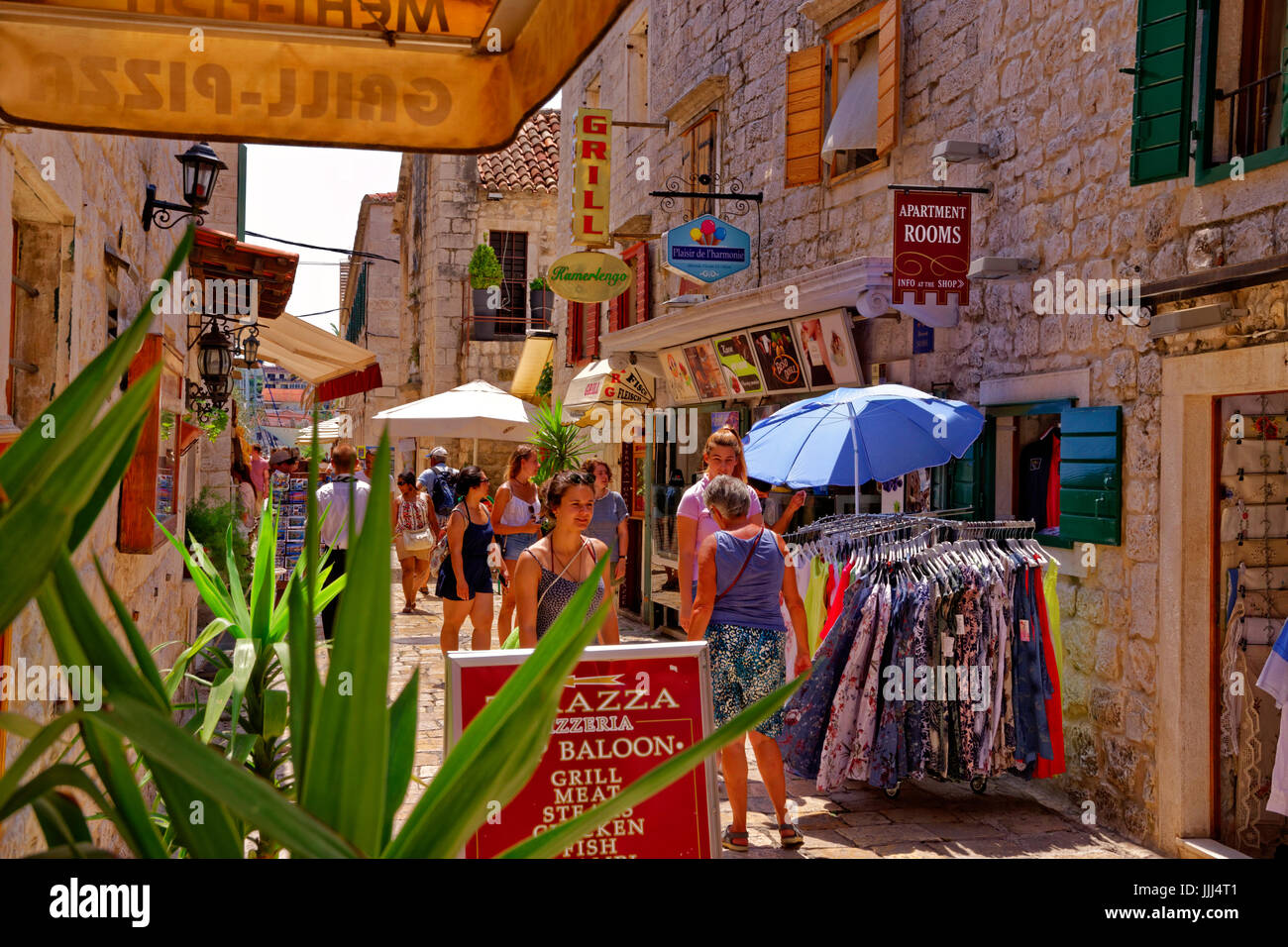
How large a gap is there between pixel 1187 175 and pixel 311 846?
5.68 m

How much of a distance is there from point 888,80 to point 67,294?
6.40m

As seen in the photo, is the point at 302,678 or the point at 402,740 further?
the point at 402,740

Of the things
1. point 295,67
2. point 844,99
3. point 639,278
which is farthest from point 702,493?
point 639,278

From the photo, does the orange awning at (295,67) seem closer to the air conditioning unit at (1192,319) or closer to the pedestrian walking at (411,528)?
the air conditioning unit at (1192,319)

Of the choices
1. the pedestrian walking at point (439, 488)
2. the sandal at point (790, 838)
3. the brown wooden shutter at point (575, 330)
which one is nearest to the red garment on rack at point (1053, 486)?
the sandal at point (790, 838)

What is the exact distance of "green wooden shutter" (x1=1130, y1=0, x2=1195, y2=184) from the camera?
559cm

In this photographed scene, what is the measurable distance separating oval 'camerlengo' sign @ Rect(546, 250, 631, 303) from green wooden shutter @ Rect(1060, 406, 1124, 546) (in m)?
6.33

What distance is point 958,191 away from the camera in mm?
7320

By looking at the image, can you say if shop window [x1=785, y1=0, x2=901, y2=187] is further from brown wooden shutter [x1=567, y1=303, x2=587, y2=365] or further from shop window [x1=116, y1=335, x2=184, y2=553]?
brown wooden shutter [x1=567, y1=303, x2=587, y2=365]

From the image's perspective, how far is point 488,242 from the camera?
2430 centimetres

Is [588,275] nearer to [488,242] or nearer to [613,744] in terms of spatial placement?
[613,744]

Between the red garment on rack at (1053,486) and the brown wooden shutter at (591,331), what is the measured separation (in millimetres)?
10334
